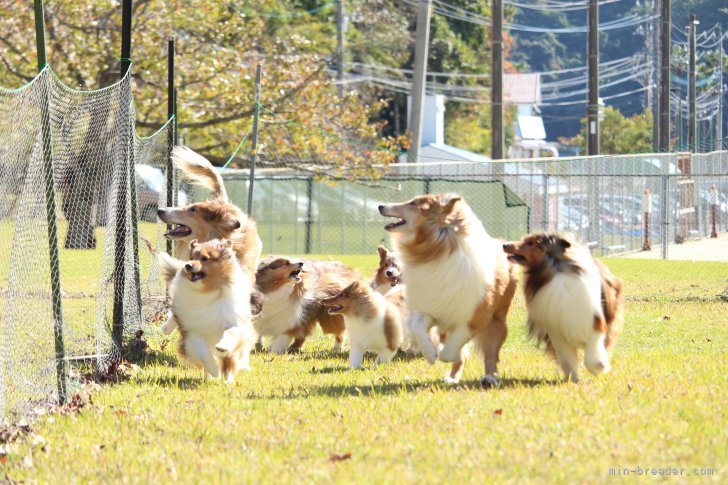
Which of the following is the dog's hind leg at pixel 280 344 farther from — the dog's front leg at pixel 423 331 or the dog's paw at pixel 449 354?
the dog's paw at pixel 449 354

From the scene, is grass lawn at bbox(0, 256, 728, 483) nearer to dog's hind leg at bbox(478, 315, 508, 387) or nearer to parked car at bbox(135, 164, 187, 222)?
dog's hind leg at bbox(478, 315, 508, 387)

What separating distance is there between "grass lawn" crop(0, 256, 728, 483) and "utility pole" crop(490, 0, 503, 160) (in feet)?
62.2

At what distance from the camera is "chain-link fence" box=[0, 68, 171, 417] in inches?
303

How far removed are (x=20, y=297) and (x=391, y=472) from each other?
415cm

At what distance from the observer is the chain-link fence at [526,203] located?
28.3 metres

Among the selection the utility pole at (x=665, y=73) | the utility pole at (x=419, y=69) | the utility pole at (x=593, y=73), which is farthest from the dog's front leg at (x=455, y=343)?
the utility pole at (x=665, y=73)

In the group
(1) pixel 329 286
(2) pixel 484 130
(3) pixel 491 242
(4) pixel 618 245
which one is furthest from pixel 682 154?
(2) pixel 484 130

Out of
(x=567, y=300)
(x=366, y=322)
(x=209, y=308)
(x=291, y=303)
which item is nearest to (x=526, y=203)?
(x=291, y=303)

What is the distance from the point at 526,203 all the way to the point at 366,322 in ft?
64.0

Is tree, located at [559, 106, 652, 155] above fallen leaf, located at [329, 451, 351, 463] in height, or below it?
above

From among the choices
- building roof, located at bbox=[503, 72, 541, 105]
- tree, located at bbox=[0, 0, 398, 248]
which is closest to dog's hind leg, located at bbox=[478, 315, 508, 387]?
tree, located at bbox=[0, 0, 398, 248]

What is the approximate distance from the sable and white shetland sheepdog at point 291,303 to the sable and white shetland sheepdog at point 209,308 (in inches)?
84.6

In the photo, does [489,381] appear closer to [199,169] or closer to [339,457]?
[339,457]

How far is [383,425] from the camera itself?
6.86 metres
